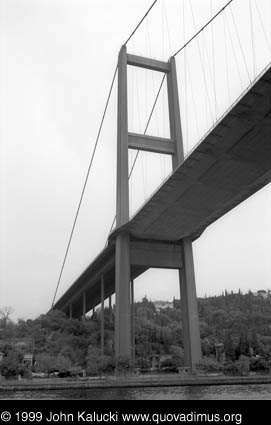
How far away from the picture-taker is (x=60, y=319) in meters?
43.3

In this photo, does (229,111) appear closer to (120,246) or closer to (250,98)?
(250,98)

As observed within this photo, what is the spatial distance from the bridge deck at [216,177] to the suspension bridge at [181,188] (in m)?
0.03

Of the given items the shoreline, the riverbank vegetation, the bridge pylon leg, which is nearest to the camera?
the shoreline

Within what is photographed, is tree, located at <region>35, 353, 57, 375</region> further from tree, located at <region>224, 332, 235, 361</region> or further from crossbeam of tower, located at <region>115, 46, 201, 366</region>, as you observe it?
tree, located at <region>224, 332, 235, 361</region>

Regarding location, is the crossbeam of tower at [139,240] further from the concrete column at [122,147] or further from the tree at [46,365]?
the tree at [46,365]

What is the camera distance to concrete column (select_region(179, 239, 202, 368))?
2644 cm

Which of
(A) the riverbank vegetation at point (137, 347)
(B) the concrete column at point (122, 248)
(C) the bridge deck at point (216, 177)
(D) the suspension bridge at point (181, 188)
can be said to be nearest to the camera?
(C) the bridge deck at point (216, 177)

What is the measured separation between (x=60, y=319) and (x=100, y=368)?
19.6 metres

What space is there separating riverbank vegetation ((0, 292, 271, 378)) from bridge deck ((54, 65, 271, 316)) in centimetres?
726

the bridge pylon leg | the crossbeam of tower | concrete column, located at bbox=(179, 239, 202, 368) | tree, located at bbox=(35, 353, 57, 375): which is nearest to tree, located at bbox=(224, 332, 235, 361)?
concrete column, located at bbox=(179, 239, 202, 368)

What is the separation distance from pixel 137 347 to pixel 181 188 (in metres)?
21.2

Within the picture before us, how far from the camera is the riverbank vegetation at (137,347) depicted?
24500 mm

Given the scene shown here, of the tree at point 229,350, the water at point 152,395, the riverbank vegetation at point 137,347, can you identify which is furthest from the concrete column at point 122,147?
the tree at point 229,350

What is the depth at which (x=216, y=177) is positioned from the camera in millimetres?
21406
